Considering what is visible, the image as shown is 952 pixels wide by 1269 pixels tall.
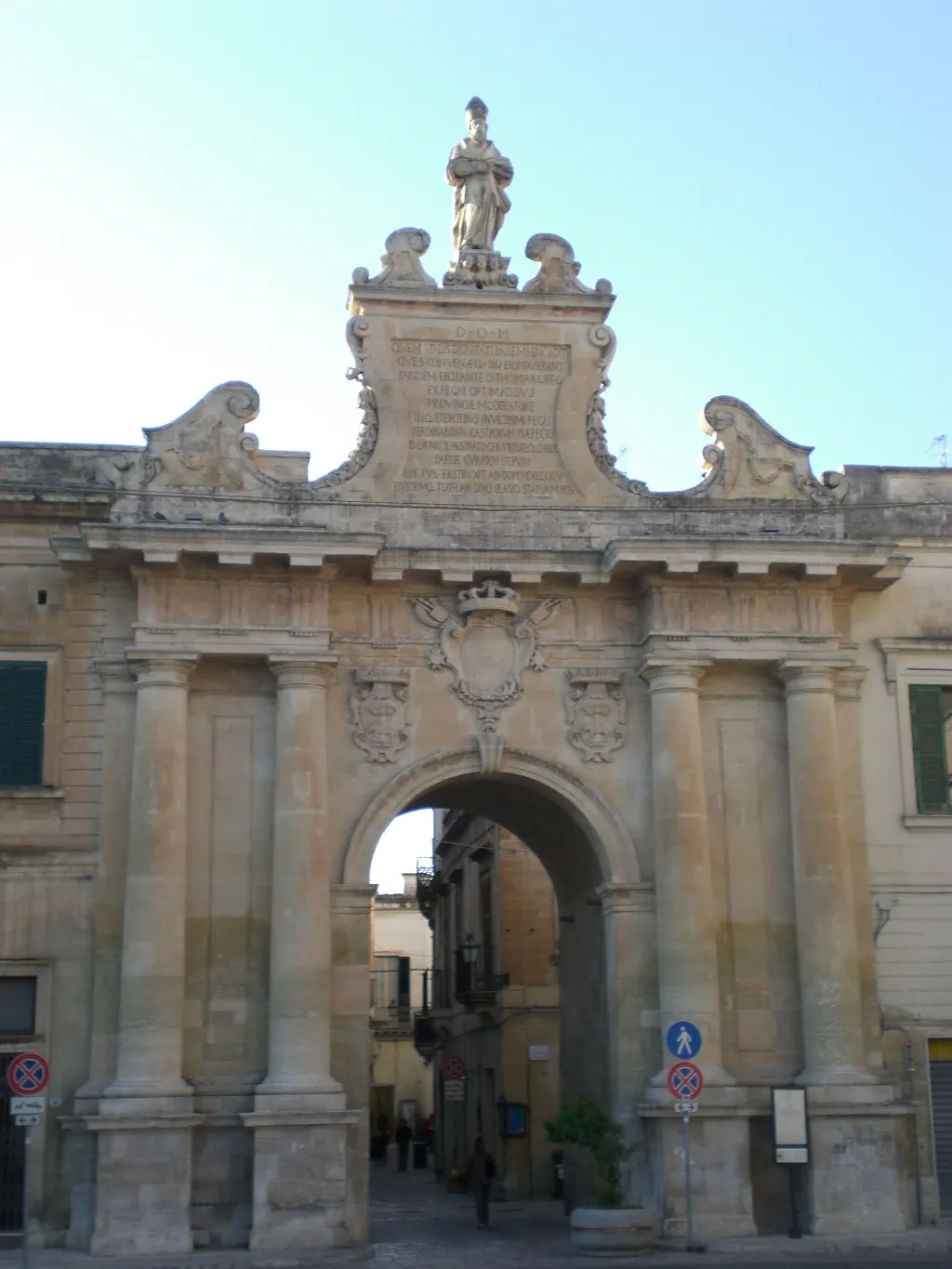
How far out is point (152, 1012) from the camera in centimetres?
2120

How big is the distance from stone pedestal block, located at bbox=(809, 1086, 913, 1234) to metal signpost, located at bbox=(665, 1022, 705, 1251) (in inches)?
76.2

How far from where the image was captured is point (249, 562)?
2225 centimetres

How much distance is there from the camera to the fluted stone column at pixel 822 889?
73.0ft

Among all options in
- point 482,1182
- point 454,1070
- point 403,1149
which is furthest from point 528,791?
point 403,1149

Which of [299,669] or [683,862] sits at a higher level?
[299,669]

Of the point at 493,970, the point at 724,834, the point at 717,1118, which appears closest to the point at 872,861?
the point at 724,834

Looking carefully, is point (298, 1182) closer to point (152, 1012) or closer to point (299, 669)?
point (152, 1012)

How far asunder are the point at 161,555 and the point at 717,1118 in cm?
998

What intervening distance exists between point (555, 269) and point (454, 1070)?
20047 millimetres

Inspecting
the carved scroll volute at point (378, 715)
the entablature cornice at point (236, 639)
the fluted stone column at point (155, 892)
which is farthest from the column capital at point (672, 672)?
the fluted stone column at point (155, 892)

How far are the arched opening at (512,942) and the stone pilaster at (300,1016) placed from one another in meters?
0.95

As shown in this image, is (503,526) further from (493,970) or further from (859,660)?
(493,970)

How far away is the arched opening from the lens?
23.3m

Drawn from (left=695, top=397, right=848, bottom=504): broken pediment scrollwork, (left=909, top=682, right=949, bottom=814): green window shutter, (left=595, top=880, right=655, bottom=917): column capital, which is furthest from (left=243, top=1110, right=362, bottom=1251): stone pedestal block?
(left=695, top=397, right=848, bottom=504): broken pediment scrollwork
